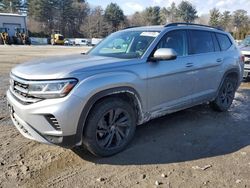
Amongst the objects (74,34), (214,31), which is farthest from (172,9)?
(214,31)

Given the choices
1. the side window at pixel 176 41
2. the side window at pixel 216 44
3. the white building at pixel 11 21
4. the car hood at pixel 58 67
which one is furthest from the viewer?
the white building at pixel 11 21

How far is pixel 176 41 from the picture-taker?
5.30 metres

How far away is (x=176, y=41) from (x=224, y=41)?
6.12ft

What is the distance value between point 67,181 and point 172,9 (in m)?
104

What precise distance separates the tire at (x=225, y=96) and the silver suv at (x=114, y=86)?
17.9 inches

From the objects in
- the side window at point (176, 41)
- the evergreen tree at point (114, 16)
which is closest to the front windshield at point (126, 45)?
the side window at point (176, 41)

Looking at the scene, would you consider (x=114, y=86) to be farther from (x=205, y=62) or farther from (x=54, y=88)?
(x=205, y=62)

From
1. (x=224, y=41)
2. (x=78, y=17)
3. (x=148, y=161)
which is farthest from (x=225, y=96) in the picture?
(x=78, y=17)

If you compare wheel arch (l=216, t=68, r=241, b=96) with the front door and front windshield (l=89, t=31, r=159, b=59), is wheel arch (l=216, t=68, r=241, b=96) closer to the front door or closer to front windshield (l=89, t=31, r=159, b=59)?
the front door

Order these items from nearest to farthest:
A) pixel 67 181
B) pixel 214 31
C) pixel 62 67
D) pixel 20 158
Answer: pixel 67 181
pixel 62 67
pixel 20 158
pixel 214 31

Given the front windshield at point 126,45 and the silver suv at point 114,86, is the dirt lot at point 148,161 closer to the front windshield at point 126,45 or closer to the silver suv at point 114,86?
the silver suv at point 114,86

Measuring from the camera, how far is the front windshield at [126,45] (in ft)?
15.7

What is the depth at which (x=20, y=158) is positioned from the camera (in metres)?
4.28

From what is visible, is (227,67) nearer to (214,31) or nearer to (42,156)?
(214,31)
